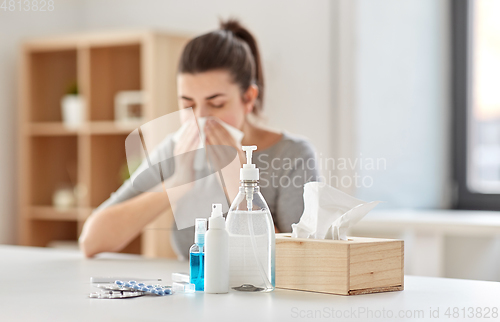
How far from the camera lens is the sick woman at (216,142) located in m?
1.35

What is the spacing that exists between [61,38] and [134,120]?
552 mm

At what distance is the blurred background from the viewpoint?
261 centimetres

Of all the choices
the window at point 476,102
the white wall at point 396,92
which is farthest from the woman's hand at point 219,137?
the window at point 476,102

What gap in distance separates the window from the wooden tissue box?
194 centimetres

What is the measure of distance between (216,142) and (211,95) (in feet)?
0.58

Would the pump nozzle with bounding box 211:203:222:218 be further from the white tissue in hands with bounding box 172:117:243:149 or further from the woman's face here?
the woman's face

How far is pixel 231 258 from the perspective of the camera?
2.77 feet

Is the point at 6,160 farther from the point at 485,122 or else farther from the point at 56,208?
the point at 485,122

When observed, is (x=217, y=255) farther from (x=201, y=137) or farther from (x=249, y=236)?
(x=201, y=137)

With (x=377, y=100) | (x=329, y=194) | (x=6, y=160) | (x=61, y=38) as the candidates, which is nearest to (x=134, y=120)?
(x=61, y=38)

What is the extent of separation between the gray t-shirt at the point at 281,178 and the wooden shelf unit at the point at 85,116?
122 cm

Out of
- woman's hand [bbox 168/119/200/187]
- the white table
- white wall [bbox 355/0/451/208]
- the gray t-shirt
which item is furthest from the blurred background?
the white table

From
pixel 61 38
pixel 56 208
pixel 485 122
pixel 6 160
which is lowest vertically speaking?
pixel 56 208

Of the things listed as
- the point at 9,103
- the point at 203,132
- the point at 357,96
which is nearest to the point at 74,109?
the point at 9,103
